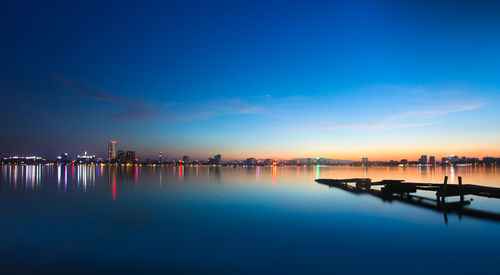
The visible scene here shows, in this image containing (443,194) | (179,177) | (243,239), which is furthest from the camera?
(179,177)

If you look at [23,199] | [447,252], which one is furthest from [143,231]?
[23,199]

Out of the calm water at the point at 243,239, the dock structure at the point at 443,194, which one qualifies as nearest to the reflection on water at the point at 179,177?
the calm water at the point at 243,239

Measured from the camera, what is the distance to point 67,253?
42.3 feet

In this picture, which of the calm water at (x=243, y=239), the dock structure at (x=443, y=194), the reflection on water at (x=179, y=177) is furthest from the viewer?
the reflection on water at (x=179, y=177)

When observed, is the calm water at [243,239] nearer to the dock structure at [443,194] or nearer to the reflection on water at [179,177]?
the dock structure at [443,194]

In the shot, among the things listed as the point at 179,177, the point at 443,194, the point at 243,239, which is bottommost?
the point at 179,177

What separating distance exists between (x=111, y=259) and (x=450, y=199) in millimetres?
30793

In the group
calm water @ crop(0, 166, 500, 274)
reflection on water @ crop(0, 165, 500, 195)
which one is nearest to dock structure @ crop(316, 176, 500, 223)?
calm water @ crop(0, 166, 500, 274)

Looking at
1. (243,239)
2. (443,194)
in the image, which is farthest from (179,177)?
(243,239)

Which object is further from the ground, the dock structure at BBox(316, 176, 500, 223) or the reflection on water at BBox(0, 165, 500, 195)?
the dock structure at BBox(316, 176, 500, 223)

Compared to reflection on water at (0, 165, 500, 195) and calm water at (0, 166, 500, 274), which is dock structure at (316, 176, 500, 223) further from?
reflection on water at (0, 165, 500, 195)

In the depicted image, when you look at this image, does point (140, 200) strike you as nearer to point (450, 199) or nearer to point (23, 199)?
point (23, 199)

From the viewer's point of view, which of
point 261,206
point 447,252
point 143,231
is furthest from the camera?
point 261,206

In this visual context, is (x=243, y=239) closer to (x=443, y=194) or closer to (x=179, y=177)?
(x=443, y=194)
